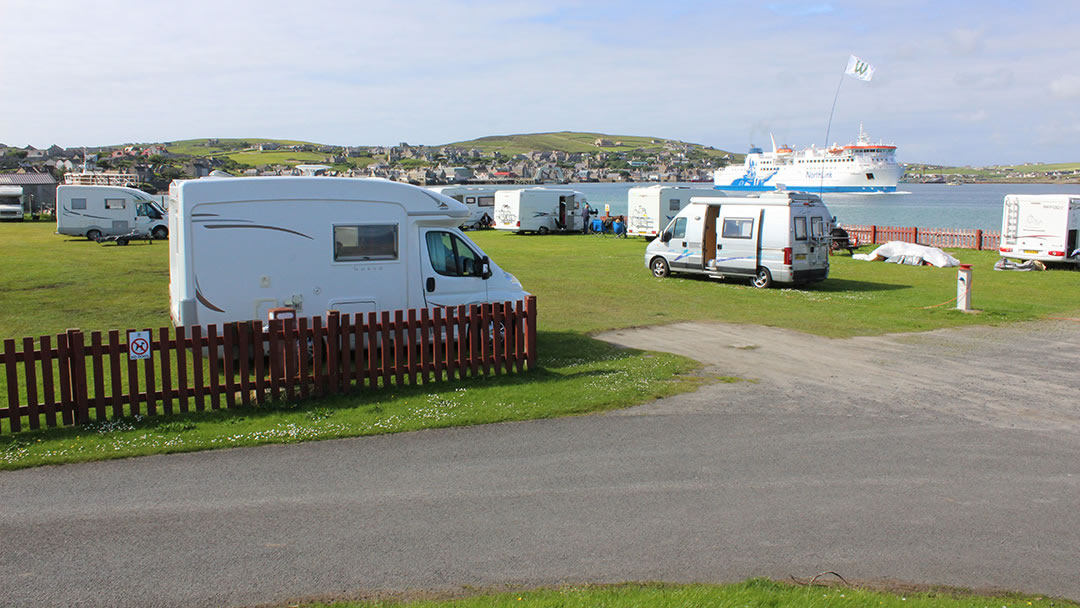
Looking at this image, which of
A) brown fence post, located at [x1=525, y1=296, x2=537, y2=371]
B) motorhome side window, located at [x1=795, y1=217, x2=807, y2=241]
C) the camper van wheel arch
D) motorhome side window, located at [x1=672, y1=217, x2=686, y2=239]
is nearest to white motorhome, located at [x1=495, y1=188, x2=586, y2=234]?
motorhome side window, located at [x1=672, y1=217, x2=686, y2=239]

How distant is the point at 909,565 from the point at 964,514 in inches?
43.0

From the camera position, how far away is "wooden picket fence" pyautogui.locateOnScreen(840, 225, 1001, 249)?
3136 cm

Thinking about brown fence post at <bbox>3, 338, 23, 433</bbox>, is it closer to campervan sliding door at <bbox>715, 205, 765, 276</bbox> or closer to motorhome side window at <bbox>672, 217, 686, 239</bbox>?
campervan sliding door at <bbox>715, 205, 765, 276</bbox>

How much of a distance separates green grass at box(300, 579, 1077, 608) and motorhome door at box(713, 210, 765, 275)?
51.8 ft

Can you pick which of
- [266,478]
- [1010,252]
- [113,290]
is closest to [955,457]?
[266,478]

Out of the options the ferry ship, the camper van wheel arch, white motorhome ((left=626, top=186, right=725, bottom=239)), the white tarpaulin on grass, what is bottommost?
the camper van wheel arch

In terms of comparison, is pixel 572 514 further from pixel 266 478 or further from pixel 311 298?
pixel 311 298

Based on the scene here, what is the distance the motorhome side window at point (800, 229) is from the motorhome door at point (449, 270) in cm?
1033

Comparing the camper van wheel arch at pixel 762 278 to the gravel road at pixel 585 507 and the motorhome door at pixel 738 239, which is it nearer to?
the motorhome door at pixel 738 239

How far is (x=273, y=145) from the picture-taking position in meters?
185

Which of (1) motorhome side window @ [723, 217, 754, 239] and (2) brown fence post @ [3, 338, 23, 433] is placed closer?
(2) brown fence post @ [3, 338, 23, 433]

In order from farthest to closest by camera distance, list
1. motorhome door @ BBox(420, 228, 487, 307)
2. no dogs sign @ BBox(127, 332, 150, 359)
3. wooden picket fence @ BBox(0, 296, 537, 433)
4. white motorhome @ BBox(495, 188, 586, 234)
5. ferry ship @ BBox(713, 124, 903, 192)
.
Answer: ferry ship @ BBox(713, 124, 903, 192), white motorhome @ BBox(495, 188, 586, 234), motorhome door @ BBox(420, 228, 487, 307), no dogs sign @ BBox(127, 332, 150, 359), wooden picket fence @ BBox(0, 296, 537, 433)

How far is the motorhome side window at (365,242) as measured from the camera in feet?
35.2

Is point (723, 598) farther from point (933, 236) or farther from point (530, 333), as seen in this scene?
point (933, 236)
